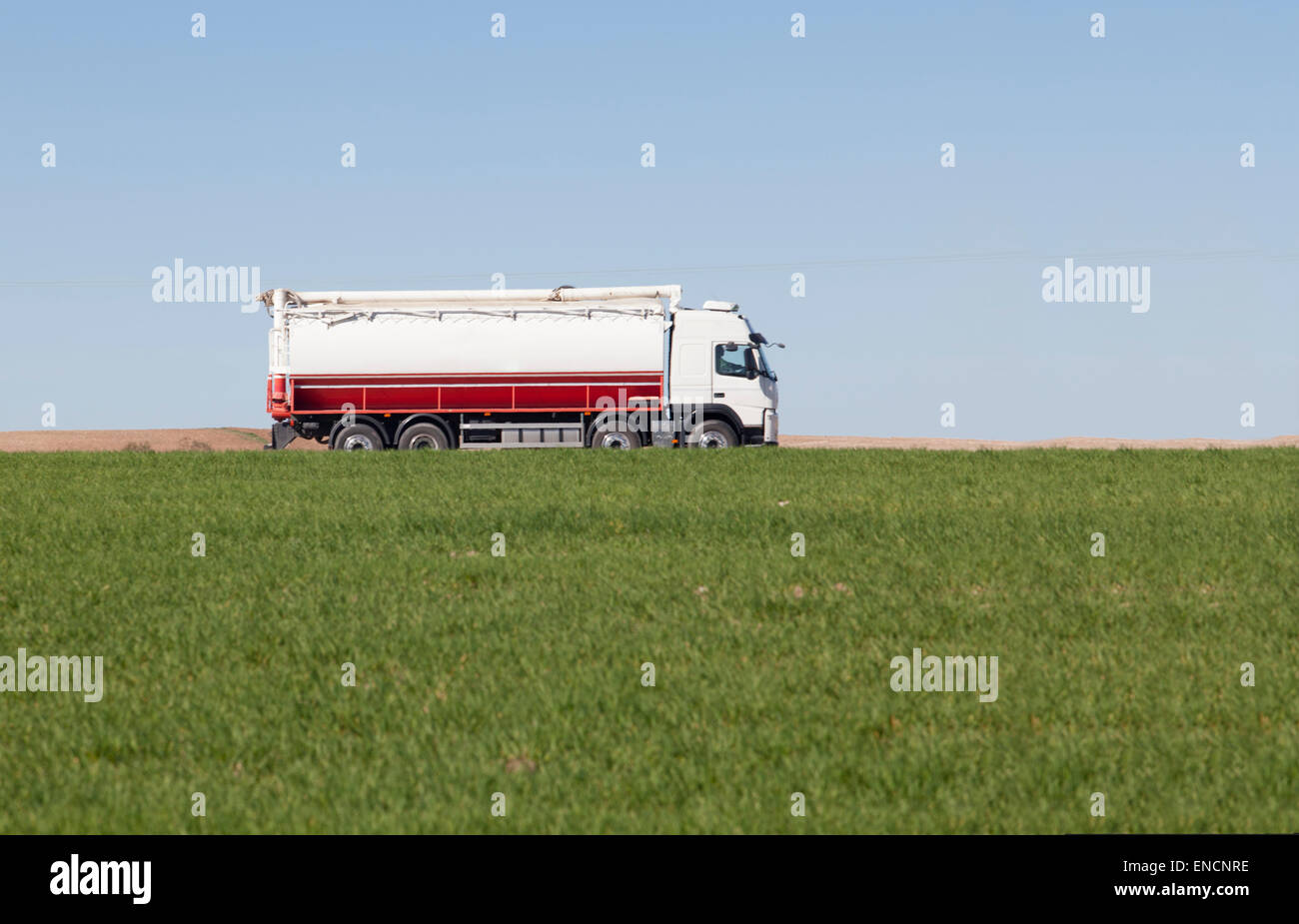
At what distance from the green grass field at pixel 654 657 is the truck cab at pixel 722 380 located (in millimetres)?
11303

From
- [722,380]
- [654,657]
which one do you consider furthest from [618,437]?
[654,657]

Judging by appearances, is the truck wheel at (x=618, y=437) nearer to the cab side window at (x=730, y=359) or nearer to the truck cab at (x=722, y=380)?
the truck cab at (x=722, y=380)

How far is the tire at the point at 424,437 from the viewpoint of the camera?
28.8 meters

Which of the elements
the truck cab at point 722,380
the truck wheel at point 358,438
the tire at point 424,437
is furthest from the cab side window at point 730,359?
the truck wheel at point 358,438

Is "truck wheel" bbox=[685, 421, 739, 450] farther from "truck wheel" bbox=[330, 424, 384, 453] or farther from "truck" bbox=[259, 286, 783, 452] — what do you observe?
"truck wheel" bbox=[330, 424, 384, 453]

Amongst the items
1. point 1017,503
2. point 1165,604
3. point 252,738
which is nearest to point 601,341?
point 1017,503

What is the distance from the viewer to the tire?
Result: 28797 millimetres

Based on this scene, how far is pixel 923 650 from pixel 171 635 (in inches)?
236

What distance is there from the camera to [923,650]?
29.5ft

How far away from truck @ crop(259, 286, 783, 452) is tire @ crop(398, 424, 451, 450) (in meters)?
0.02
